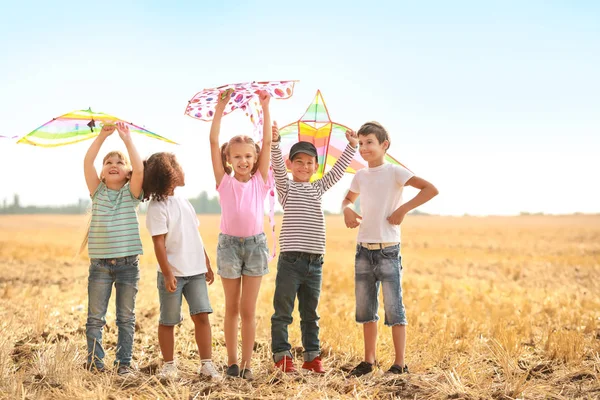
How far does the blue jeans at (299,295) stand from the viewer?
5.30 meters

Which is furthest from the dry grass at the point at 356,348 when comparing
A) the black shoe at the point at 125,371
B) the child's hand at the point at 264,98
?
the child's hand at the point at 264,98

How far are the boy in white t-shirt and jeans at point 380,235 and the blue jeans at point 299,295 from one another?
41cm

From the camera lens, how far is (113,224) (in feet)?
17.3

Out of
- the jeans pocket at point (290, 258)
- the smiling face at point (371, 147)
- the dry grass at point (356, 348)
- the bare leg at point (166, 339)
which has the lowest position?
the dry grass at point (356, 348)

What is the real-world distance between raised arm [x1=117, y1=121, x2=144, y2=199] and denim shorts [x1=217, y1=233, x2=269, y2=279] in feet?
2.94

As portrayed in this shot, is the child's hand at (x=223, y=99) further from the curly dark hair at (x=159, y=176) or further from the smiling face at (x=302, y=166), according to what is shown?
the smiling face at (x=302, y=166)

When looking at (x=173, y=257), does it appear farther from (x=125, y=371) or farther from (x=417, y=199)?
(x=417, y=199)

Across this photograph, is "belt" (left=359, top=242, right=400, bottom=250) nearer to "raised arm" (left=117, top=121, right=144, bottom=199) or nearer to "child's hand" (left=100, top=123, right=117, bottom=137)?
"raised arm" (left=117, top=121, right=144, bottom=199)

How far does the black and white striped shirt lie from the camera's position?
5.32 m

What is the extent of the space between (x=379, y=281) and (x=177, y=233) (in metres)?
1.91

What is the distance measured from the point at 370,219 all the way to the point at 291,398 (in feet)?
5.96

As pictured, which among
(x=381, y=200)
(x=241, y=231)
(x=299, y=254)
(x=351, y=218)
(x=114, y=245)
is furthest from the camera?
(x=351, y=218)

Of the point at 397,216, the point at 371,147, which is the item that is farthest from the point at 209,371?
the point at 371,147

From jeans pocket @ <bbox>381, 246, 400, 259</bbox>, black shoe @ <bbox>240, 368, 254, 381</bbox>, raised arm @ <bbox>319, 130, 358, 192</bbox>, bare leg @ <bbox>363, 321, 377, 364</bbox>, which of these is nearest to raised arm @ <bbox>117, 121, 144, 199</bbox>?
raised arm @ <bbox>319, 130, 358, 192</bbox>
